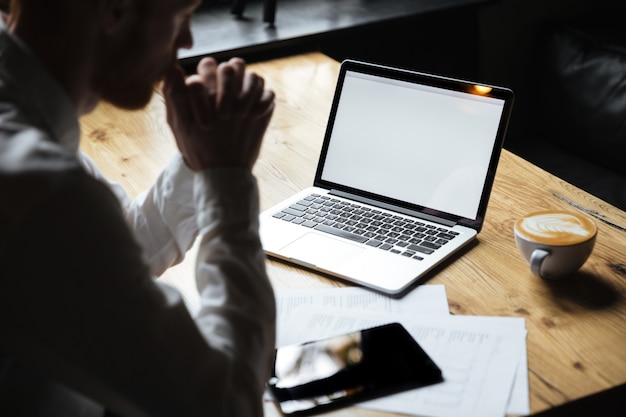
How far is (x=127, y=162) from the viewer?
1453 millimetres

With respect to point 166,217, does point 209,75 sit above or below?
above

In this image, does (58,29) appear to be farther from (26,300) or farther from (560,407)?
(560,407)

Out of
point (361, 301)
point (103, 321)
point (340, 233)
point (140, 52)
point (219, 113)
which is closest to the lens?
point (103, 321)

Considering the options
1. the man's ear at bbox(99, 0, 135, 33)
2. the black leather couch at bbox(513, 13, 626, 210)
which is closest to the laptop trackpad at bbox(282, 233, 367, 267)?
the man's ear at bbox(99, 0, 135, 33)

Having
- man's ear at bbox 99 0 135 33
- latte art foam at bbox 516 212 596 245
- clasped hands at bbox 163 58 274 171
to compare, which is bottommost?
latte art foam at bbox 516 212 596 245

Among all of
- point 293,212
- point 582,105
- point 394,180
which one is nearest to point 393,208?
point 394,180

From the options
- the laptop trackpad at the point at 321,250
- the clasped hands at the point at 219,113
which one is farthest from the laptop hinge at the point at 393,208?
the clasped hands at the point at 219,113

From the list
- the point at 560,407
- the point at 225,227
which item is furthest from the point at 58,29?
the point at 560,407

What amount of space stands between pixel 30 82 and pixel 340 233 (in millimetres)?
578

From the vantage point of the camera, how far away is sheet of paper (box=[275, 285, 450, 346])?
103cm

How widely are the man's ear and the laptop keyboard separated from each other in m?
0.55

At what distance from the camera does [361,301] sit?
1049 millimetres

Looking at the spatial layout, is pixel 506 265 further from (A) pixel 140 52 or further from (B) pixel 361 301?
(A) pixel 140 52

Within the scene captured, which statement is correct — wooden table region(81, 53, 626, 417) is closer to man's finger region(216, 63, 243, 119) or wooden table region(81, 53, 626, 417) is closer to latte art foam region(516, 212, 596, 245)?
latte art foam region(516, 212, 596, 245)
